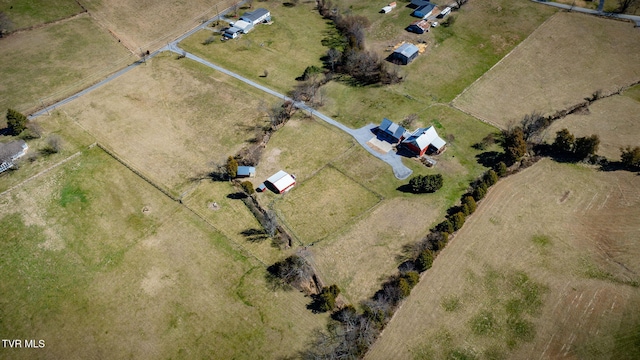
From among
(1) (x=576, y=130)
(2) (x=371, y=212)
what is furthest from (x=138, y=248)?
(1) (x=576, y=130)

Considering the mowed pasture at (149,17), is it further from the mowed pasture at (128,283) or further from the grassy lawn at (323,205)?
the grassy lawn at (323,205)

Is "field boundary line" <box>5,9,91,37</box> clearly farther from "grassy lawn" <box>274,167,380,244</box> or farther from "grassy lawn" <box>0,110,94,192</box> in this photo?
"grassy lawn" <box>274,167,380,244</box>

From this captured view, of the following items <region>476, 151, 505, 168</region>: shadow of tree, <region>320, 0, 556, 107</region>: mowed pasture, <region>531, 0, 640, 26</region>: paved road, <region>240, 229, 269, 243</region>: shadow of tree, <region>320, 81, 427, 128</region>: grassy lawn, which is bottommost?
<region>240, 229, 269, 243</region>: shadow of tree

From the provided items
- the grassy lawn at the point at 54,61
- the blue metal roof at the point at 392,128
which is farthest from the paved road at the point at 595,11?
the grassy lawn at the point at 54,61

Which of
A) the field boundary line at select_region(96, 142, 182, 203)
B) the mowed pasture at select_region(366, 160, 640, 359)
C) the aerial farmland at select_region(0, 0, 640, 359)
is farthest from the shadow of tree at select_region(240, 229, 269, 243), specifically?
the mowed pasture at select_region(366, 160, 640, 359)

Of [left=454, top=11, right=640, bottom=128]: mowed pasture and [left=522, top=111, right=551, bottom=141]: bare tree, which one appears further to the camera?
[left=454, top=11, right=640, bottom=128]: mowed pasture

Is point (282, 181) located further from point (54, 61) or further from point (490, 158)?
point (54, 61)
